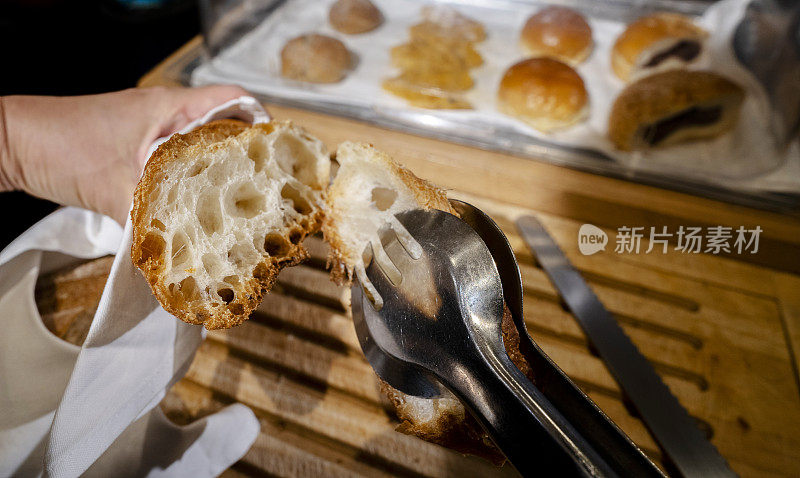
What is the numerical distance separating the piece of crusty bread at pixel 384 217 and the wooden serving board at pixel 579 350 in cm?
11

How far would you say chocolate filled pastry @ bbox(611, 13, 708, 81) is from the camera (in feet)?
5.19

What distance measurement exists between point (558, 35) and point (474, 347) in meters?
1.52

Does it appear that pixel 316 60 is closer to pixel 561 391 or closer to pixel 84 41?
pixel 84 41

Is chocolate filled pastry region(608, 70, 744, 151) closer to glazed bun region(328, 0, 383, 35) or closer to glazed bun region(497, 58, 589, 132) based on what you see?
glazed bun region(497, 58, 589, 132)

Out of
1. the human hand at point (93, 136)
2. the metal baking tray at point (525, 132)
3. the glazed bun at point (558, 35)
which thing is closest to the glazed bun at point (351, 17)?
the metal baking tray at point (525, 132)

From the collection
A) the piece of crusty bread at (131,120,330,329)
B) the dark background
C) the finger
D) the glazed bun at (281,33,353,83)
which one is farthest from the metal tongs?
the dark background

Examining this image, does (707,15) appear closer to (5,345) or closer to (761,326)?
(761,326)

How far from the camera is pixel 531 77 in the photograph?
1.49m

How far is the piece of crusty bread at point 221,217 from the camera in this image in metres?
0.60

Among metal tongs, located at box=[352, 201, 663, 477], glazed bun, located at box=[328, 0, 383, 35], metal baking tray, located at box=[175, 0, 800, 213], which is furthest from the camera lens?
glazed bun, located at box=[328, 0, 383, 35]

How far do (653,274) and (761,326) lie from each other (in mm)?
232

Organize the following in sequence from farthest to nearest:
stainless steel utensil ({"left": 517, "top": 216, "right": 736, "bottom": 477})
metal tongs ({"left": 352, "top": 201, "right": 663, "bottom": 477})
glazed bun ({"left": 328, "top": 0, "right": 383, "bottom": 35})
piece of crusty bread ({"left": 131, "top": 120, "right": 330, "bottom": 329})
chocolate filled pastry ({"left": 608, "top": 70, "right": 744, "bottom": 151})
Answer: glazed bun ({"left": 328, "top": 0, "right": 383, "bottom": 35}), chocolate filled pastry ({"left": 608, "top": 70, "right": 744, "bottom": 151}), stainless steel utensil ({"left": 517, "top": 216, "right": 736, "bottom": 477}), piece of crusty bread ({"left": 131, "top": 120, "right": 330, "bottom": 329}), metal tongs ({"left": 352, "top": 201, "right": 663, "bottom": 477})

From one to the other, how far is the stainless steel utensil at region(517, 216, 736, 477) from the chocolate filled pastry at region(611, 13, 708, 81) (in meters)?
0.95

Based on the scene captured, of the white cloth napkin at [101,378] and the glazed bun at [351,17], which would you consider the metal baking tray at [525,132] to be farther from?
the white cloth napkin at [101,378]
